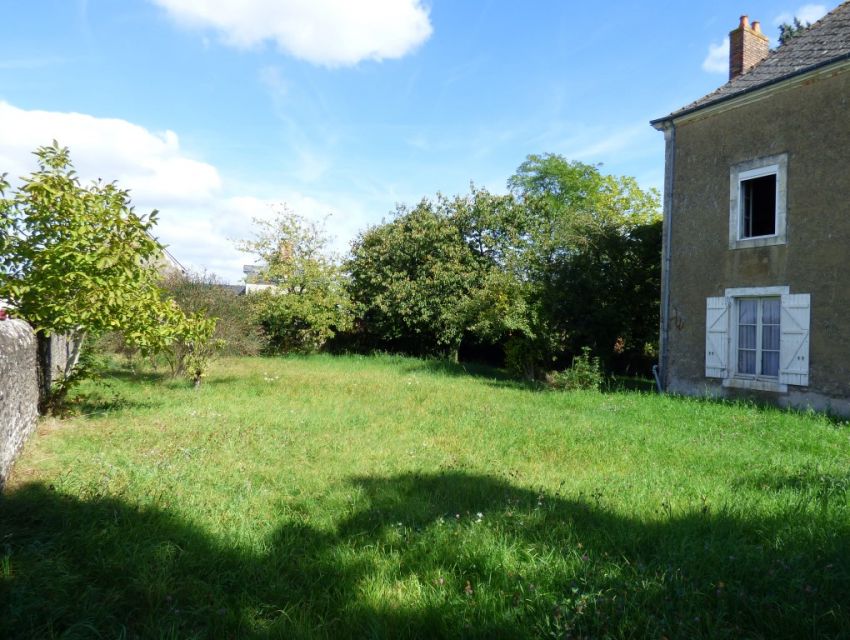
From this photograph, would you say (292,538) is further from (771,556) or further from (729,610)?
(771,556)

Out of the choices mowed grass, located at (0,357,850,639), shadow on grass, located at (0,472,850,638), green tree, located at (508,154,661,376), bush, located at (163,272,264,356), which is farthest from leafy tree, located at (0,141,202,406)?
green tree, located at (508,154,661,376)

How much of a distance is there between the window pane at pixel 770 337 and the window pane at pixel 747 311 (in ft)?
0.97

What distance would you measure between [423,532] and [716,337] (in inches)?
380

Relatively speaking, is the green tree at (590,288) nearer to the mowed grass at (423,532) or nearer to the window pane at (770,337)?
the window pane at (770,337)

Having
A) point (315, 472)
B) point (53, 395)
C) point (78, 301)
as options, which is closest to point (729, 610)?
point (315, 472)

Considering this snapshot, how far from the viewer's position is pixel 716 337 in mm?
11359

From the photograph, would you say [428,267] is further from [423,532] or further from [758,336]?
[423,532]

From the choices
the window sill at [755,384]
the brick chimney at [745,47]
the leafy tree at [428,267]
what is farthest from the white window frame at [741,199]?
the leafy tree at [428,267]

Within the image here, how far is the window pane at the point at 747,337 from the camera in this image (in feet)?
36.2

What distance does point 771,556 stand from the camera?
10.9 feet

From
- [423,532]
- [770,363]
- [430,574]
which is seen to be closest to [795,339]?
[770,363]

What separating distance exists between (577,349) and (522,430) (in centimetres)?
869

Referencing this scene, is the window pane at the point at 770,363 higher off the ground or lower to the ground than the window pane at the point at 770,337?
lower

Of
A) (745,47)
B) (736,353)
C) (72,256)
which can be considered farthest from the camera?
(745,47)
